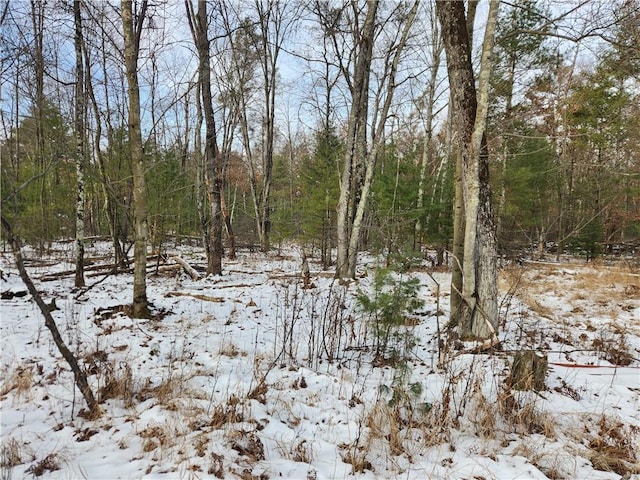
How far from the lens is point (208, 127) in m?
8.87

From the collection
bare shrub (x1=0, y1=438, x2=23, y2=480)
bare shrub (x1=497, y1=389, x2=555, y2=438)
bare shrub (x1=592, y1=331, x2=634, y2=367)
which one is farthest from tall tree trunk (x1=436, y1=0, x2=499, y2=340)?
bare shrub (x1=0, y1=438, x2=23, y2=480)

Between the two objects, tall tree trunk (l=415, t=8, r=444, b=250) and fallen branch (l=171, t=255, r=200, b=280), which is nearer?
fallen branch (l=171, t=255, r=200, b=280)

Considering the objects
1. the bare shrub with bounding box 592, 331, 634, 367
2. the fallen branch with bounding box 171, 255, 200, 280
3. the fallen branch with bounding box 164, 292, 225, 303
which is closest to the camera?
the bare shrub with bounding box 592, 331, 634, 367

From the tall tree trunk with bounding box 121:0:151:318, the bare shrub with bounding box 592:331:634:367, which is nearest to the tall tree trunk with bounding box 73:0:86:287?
the tall tree trunk with bounding box 121:0:151:318

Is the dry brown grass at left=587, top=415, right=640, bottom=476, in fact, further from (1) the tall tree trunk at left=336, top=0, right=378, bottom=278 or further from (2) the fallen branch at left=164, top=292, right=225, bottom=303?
(1) the tall tree trunk at left=336, top=0, right=378, bottom=278

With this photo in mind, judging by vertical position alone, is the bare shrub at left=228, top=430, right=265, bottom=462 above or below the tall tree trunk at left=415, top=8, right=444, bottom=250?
below

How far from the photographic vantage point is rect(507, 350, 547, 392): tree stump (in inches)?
120

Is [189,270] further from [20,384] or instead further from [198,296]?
[20,384]

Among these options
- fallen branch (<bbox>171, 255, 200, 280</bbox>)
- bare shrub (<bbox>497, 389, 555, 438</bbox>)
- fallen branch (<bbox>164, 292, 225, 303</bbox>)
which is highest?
fallen branch (<bbox>171, 255, 200, 280</bbox>)

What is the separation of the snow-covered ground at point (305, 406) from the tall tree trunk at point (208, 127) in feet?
13.9

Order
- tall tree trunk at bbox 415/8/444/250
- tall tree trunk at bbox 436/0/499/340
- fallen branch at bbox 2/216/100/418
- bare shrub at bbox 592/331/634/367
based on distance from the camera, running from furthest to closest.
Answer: tall tree trunk at bbox 415/8/444/250, tall tree trunk at bbox 436/0/499/340, bare shrub at bbox 592/331/634/367, fallen branch at bbox 2/216/100/418

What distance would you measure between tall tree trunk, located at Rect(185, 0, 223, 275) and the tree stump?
7.75 metres

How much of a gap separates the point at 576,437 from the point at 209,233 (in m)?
8.97

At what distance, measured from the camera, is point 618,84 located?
40.0 feet
